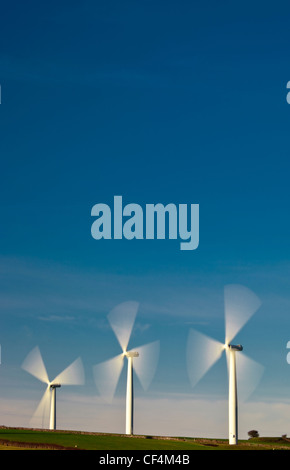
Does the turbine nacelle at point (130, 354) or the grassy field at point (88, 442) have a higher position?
the turbine nacelle at point (130, 354)

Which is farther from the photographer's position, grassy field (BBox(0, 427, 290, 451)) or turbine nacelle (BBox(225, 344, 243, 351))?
turbine nacelle (BBox(225, 344, 243, 351))

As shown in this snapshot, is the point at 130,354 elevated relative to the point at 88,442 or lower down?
elevated

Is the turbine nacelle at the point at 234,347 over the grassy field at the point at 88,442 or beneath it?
over

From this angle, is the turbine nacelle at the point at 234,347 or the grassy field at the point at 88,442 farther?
the turbine nacelle at the point at 234,347

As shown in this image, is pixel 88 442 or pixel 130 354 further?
pixel 130 354

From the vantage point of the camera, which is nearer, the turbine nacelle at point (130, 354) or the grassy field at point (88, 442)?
the grassy field at point (88, 442)

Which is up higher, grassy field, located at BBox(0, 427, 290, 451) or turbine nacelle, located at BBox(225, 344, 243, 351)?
turbine nacelle, located at BBox(225, 344, 243, 351)
